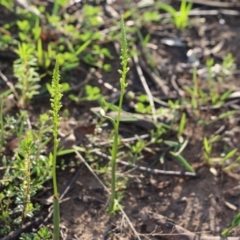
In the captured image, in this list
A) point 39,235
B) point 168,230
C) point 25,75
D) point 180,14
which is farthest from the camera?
point 180,14

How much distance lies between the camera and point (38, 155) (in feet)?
7.36

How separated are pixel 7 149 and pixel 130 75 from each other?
88 cm

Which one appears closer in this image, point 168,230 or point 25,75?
point 168,230

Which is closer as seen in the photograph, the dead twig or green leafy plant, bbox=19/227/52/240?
green leafy plant, bbox=19/227/52/240


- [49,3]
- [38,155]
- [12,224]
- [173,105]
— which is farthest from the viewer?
[49,3]

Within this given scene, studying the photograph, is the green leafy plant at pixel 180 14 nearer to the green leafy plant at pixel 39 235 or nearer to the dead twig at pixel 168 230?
the dead twig at pixel 168 230

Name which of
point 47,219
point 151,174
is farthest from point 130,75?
point 47,219

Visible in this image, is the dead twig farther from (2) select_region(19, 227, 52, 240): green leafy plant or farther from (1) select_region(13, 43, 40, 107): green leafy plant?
(1) select_region(13, 43, 40, 107): green leafy plant

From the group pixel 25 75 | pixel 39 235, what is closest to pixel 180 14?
pixel 25 75

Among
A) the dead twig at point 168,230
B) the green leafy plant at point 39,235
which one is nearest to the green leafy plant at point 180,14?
the dead twig at point 168,230

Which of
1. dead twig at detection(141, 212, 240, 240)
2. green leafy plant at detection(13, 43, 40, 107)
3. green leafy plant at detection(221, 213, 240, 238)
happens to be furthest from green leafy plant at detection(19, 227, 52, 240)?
green leafy plant at detection(13, 43, 40, 107)

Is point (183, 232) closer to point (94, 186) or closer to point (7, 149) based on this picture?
point (94, 186)

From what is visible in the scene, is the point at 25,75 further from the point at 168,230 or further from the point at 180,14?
the point at 180,14

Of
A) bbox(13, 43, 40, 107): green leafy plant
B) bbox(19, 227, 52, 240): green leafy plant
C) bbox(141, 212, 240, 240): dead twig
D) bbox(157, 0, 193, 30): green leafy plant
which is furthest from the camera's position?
bbox(157, 0, 193, 30): green leafy plant
